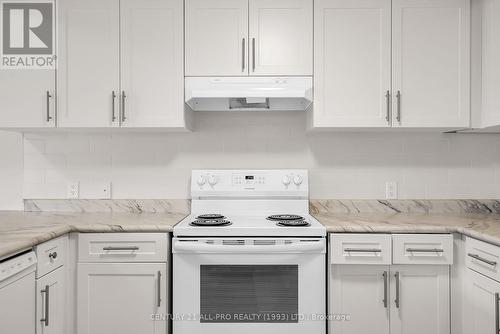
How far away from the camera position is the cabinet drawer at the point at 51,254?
162cm

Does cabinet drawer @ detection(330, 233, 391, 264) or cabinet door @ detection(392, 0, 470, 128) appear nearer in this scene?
cabinet drawer @ detection(330, 233, 391, 264)

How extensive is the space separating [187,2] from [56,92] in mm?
959

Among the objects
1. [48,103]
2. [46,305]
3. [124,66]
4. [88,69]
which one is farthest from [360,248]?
[48,103]

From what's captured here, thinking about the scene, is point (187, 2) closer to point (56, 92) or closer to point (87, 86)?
point (87, 86)

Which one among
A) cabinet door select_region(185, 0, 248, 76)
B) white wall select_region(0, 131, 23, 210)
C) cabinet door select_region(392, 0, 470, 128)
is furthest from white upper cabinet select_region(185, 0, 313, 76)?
white wall select_region(0, 131, 23, 210)

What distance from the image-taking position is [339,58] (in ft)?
6.85

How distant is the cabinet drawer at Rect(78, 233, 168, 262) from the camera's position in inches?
72.7

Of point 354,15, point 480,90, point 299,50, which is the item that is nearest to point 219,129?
point 299,50

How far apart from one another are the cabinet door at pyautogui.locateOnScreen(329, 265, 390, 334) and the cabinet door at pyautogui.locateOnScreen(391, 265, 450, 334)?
0.06m

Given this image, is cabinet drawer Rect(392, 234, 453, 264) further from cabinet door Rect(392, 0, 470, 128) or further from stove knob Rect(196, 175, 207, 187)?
stove knob Rect(196, 175, 207, 187)

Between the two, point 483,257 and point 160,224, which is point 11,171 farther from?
point 483,257

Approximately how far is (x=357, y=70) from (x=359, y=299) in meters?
1.30

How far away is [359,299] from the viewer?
6.02ft

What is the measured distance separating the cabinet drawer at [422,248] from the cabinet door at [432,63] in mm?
684
